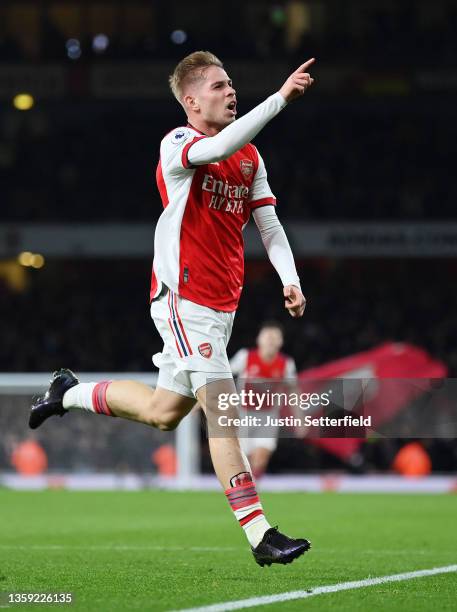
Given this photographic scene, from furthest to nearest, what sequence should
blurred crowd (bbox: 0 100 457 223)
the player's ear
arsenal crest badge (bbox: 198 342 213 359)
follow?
blurred crowd (bbox: 0 100 457 223) < the player's ear < arsenal crest badge (bbox: 198 342 213 359)

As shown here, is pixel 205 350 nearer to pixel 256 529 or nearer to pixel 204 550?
pixel 256 529

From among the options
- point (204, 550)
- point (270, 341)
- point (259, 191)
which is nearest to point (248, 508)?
point (259, 191)

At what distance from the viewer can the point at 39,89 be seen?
2731cm

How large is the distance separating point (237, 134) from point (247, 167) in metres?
0.56

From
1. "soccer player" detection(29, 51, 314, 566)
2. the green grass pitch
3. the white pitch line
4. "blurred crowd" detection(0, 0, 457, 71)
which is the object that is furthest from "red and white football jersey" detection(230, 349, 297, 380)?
"blurred crowd" detection(0, 0, 457, 71)

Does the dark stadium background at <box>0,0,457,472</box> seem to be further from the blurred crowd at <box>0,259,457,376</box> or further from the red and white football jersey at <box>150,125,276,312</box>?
the red and white football jersey at <box>150,125,276,312</box>

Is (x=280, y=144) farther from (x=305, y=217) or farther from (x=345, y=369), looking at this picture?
(x=345, y=369)

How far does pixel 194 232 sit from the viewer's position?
5.46m

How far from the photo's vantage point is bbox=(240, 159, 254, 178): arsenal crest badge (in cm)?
565

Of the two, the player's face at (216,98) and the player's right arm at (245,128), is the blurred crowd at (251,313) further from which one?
the player's right arm at (245,128)

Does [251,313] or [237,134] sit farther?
[251,313]

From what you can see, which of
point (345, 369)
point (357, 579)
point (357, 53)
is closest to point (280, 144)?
point (357, 53)

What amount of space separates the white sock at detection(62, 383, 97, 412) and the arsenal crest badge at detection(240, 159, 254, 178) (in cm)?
120

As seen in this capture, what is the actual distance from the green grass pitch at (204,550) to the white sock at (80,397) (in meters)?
0.79
